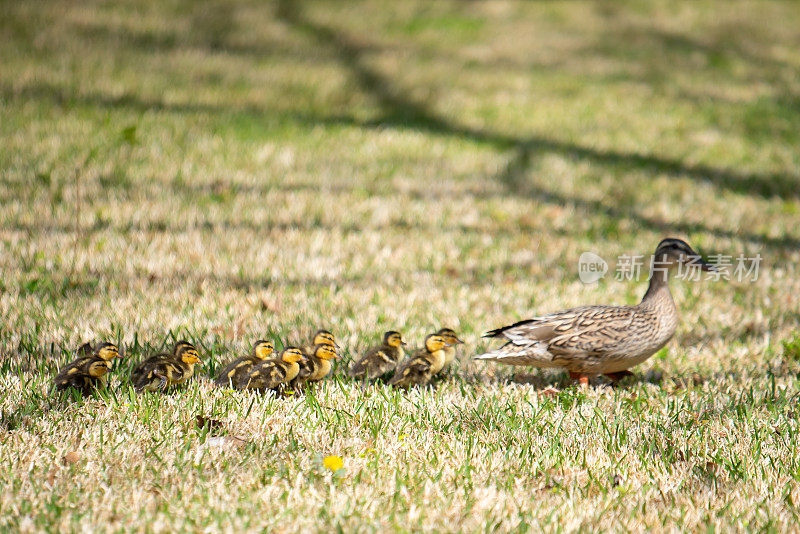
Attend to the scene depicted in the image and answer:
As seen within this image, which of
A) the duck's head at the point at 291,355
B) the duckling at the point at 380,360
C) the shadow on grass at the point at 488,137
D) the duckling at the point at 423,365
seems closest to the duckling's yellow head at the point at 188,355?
the duck's head at the point at 291,355

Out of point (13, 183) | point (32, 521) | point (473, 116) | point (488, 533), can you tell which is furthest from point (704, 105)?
point (32, 521)

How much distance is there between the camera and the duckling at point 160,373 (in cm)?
458

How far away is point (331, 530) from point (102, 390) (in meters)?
1.89

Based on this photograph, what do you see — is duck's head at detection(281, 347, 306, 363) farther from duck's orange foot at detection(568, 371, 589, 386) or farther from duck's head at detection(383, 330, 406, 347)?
duck's orange foot at detection(568, 371, 589, 386)

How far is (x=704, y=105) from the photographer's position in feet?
43.4

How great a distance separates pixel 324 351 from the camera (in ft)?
16.4

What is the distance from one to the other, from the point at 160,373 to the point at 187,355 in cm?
24

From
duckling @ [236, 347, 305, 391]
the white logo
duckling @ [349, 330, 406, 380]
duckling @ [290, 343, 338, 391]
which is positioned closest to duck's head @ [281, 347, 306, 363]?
duckling @ [236, 347, 305, 391]

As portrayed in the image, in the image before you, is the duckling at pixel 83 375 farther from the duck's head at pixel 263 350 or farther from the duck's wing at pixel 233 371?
the duck's head at pixel 263 350

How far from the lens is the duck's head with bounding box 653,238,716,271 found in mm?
5555

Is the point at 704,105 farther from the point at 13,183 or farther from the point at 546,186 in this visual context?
the point at 13,183

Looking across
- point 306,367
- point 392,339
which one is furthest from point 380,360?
point 306,367

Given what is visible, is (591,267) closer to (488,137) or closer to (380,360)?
(380,360)

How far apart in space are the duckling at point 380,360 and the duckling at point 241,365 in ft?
1.91
